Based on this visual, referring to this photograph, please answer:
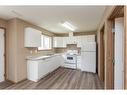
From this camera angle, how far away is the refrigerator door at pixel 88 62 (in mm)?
5291

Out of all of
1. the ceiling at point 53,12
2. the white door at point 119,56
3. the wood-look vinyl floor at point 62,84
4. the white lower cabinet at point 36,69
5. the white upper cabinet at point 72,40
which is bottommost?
the wood-look vinyl floor at point 62,84

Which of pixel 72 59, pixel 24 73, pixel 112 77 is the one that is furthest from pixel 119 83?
pixel 72 59

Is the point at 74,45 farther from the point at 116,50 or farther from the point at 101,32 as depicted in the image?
the point at 116,50

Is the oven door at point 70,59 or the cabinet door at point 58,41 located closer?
the oven door at point 70,59

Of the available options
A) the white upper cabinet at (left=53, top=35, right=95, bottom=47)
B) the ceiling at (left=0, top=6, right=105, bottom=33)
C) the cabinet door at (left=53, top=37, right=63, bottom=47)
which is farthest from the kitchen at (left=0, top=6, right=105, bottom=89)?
the cabinet door at (left=53, top=37, right=63, bottom=47)

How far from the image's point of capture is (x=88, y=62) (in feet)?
17.7

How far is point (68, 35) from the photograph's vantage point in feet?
24.1

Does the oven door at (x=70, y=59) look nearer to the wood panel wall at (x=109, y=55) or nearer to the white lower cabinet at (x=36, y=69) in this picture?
the white lower cabinet at (x=36, y=69)

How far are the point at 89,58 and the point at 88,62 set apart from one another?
216 mm

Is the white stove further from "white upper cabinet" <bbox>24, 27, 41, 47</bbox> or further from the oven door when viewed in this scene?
"white upper cabinet" <bbox>24, 27, 41, 47</bbox>

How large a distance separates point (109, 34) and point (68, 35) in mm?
4948

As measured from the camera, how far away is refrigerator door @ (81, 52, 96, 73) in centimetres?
529

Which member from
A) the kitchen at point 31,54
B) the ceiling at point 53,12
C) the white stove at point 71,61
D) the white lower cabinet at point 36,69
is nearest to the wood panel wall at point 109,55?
the ceiling at point 53,12

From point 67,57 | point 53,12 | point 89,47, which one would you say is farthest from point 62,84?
point 67,57
